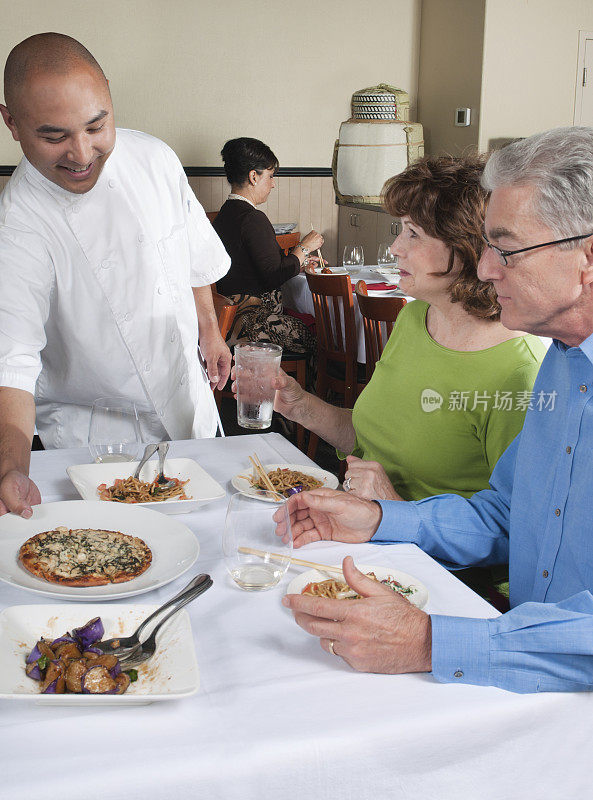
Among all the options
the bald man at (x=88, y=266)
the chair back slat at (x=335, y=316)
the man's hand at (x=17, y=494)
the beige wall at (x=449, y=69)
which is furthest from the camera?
the beige wall at (x=449, y=69)

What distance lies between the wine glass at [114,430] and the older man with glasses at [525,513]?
414 mm

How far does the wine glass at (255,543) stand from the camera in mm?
1146

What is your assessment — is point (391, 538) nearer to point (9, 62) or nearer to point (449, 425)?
point (449, 425)

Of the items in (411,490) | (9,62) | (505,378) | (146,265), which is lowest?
(411,490)

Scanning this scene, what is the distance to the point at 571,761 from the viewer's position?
2.98 ft

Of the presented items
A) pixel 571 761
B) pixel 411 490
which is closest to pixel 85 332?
pixel 411 490

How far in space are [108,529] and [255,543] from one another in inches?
12.6

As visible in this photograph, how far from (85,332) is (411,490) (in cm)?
90

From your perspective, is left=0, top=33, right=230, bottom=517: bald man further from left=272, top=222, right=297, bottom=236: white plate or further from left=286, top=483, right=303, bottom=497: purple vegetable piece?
left=272, top=222, right=297, bottom=236: white plate

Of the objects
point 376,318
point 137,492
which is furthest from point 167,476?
point 376,318

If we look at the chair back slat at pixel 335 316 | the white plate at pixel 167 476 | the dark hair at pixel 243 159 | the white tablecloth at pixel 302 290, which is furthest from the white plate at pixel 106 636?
the dark hair at pixel 243 159

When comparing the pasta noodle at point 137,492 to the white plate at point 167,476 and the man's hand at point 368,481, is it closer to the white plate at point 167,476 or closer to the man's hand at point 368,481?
the white plate at point 167,476

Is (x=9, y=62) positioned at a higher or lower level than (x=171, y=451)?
higher

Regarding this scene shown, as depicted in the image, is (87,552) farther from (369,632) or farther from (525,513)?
(525,513)
